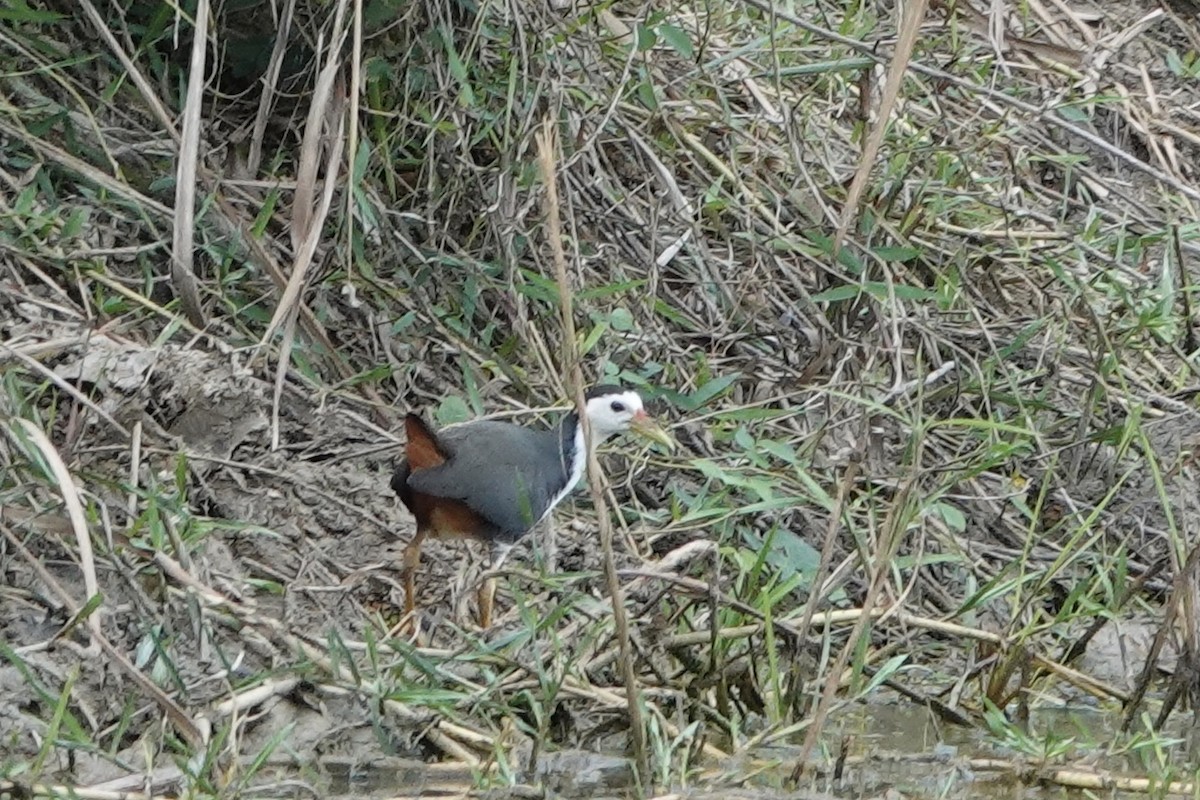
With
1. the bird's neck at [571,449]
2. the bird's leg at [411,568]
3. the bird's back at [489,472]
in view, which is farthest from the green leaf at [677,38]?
the bird's leg at [411,568]

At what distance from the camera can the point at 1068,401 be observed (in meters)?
5.65

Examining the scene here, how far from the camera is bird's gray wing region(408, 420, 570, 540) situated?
456cm

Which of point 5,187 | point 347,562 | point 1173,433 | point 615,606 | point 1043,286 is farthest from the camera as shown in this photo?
point 1043,286

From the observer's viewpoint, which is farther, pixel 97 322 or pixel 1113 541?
pixel 1113 541

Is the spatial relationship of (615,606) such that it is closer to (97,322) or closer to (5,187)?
(97,322)

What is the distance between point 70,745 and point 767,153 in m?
3.21

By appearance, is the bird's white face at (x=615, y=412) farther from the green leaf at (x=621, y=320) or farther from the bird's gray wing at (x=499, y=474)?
the green leaf at (x=621, y=320)

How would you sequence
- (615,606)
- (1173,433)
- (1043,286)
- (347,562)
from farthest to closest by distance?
(1043,286), (1173,433), (347,562), (615,606)

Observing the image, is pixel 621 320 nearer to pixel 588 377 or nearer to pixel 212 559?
pixel 588 377

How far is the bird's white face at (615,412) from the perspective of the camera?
498 centimetres

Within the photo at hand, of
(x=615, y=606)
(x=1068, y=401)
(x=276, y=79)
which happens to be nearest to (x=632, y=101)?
(x=276, y=79)

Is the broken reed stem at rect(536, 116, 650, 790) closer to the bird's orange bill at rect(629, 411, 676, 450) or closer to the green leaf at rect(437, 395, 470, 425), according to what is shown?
the bird's orange bill at rect(629, 411, 676, 450)

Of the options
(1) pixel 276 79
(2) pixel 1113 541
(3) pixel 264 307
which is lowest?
(2) pixel 1113 541

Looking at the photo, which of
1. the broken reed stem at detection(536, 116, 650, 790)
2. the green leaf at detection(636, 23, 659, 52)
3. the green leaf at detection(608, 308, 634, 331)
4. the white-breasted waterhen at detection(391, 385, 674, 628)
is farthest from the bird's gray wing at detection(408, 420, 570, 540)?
the green leaf at detection(636, 23, 659, 52)
